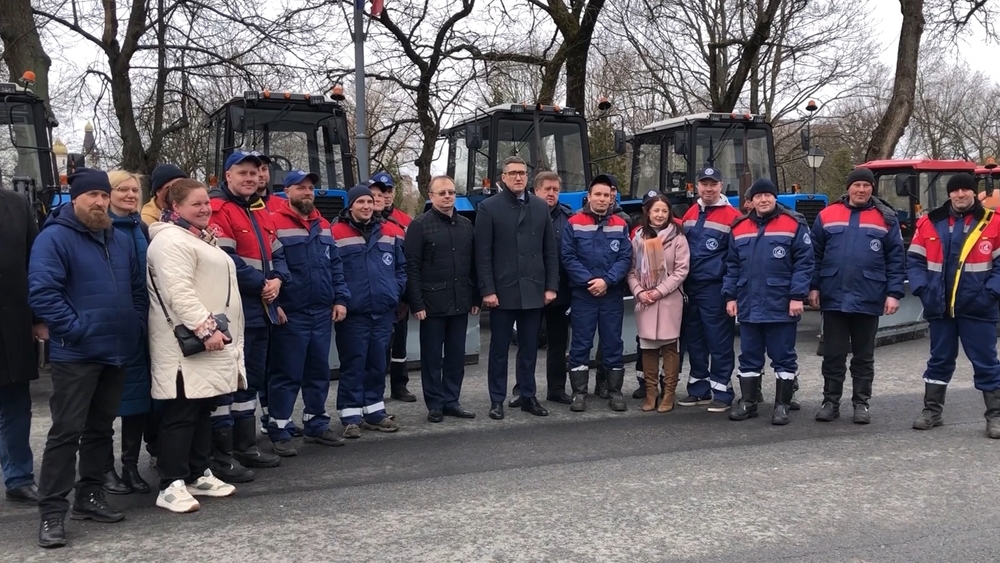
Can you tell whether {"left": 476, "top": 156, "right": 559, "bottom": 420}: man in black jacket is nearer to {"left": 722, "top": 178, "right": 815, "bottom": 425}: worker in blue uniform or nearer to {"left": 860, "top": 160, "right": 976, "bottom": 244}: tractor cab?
{"left": 722, "top": 178, "right": 815, "bottom": 425}: worker in blue uniform

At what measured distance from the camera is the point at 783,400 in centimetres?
671

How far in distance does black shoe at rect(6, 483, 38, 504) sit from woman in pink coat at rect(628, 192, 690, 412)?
4.56 m

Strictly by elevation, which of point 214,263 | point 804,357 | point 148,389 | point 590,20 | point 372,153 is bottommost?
point 804,357

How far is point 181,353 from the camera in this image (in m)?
4.68

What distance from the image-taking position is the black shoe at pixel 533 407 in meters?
7.03


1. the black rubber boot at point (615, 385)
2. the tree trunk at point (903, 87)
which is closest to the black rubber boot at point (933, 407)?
the black rubber boot at point (615, 385)

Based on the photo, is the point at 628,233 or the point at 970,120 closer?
the point at 628,233

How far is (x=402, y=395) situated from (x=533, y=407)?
1.38 metres

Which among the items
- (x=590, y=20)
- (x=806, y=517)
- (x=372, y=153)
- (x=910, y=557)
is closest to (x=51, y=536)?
(x=806, y=517)

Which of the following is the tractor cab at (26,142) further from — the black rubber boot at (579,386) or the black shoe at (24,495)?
the black rubber boot at (579,386)

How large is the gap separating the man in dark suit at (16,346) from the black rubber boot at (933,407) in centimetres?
614

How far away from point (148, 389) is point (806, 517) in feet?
12.4

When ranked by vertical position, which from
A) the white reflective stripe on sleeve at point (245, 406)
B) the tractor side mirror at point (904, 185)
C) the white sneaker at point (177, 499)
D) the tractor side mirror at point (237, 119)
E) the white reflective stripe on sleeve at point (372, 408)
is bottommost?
the white sneaker at point (177, 499)

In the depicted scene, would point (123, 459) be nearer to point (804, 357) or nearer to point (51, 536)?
point (51, 536)
